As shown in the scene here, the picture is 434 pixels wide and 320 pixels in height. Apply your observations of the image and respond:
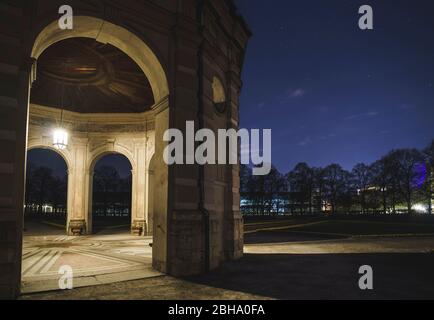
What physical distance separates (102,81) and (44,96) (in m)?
5.27

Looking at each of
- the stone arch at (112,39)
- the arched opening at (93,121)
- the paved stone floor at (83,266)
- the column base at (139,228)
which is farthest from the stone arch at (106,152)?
the stone arch at (112,39)

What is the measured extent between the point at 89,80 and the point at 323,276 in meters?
16.2

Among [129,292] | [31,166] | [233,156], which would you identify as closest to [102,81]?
[233,156]

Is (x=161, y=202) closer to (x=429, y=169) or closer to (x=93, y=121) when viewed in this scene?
(x=93, y=121)

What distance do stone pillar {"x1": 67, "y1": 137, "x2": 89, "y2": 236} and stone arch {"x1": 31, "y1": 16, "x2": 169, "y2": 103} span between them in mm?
14661

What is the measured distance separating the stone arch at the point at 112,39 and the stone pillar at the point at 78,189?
14.7 meters

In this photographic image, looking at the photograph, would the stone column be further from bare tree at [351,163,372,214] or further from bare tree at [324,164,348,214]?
bare tree at [324,164,348,214]

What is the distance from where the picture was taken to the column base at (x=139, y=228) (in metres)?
23.0

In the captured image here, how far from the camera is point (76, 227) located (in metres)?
22.7

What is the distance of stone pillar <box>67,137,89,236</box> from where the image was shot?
74.8 ft

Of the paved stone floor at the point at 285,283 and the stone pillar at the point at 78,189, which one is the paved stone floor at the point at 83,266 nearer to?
the paved stone floor at the point at 285,283

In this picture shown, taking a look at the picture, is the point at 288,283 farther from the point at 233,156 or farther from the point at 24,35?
the point at 24,35

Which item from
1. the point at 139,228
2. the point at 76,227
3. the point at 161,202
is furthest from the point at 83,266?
the point at 76,227

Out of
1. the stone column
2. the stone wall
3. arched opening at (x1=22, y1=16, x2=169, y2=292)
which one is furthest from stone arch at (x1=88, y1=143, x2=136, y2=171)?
the stone wall
